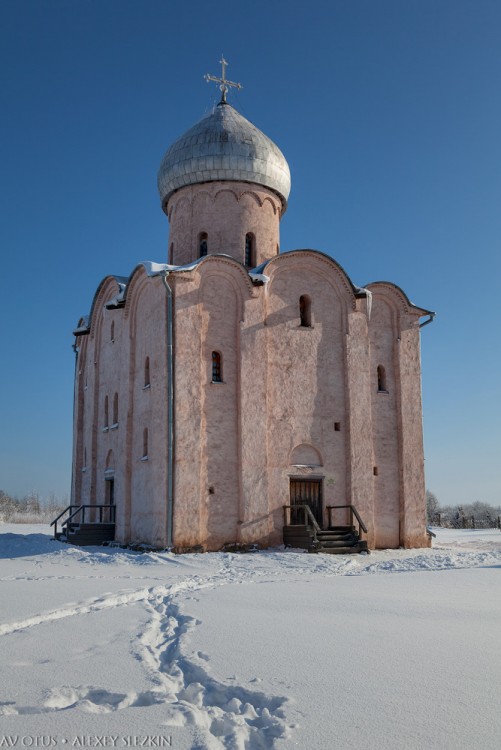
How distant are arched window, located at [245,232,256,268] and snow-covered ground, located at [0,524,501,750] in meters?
12.5

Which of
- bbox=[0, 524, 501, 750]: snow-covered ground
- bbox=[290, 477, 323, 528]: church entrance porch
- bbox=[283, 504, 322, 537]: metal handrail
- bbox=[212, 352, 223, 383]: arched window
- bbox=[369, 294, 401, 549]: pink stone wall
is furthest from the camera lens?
bbox=[369, 294, 401, 549]: pink stone wall

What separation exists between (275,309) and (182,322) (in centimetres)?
279

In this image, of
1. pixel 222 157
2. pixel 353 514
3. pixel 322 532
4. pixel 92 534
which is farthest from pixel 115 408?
pixel 222 157

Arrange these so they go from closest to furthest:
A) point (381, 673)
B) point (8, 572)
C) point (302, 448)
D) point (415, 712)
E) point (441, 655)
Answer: point (415, 712) → point (381, 673) → point (441, 655) → point (8, 572) → point (302, 448)

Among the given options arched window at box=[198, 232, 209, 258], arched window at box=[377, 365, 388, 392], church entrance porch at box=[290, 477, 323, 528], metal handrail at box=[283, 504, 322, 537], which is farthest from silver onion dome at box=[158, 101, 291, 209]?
metal handrail at box=[283, 504, 322, 537]

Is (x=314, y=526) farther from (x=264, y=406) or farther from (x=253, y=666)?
(x=253, y=666)

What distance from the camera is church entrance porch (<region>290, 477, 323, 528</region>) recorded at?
17484 mm

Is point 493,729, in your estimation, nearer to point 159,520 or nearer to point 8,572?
point 8,572

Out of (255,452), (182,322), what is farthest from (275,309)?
(255,452)

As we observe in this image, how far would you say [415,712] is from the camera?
3.60 meters

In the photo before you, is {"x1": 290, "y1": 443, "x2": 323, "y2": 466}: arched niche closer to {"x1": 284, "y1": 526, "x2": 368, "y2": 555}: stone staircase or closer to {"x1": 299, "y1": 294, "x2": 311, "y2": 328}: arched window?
{"x1": 284, "y1": 526, "x2": 368, "y2": 555}: stone staircase

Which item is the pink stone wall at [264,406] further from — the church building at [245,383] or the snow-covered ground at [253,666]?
the snow-covered ground at [253,666]

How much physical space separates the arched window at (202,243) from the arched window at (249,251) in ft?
4.02

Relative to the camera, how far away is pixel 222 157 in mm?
20125
